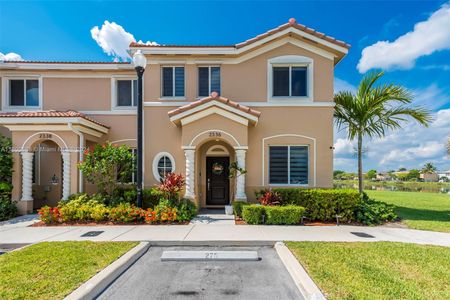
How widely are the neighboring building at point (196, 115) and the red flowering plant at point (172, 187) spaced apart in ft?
2.05

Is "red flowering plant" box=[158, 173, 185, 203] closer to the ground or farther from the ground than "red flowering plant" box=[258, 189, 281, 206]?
farther from the ground

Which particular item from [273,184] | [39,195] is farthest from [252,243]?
[39,195]

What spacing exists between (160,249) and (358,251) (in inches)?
210

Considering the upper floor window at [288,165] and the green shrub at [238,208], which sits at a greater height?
the upper floor window at [288,165]

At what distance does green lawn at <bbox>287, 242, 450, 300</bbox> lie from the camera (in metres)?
4.18

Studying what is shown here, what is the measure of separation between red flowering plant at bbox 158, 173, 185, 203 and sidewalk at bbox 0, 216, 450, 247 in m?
1.63

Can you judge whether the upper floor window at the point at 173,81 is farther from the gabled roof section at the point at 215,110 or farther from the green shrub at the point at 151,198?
the green shrub at the point at 151,198

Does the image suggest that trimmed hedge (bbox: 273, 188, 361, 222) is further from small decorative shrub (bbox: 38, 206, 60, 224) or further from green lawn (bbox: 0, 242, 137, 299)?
small decorative shrub (bbox: 38, 206, 60, 224)

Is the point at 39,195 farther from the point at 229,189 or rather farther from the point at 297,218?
the point at 297,218

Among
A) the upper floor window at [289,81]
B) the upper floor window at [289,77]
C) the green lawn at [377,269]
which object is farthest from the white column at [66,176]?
the upper floor window at [289,81]

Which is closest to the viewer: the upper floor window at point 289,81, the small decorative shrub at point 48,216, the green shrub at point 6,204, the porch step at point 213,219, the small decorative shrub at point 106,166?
the small decorative shrub at point 48,216

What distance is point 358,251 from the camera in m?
6.20

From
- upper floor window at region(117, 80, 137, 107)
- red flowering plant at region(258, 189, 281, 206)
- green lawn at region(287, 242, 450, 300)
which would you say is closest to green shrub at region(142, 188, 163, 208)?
red flowering plant at region(258, 189, 281, 206)

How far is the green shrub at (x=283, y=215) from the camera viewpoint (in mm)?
9094
